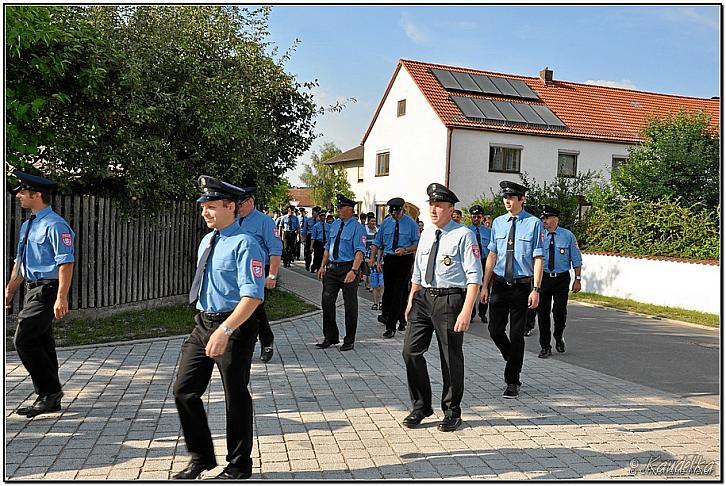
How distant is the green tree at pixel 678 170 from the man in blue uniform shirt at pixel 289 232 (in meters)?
10.5

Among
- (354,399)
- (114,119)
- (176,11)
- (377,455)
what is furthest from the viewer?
(176,11)

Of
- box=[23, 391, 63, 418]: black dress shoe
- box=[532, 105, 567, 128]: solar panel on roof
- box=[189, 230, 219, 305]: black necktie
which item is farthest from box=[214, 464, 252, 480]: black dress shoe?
box=[532, 105, 567, 128]: solar panel on roof

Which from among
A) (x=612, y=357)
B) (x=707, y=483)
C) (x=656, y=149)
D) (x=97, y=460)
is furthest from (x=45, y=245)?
(x=656, y=149)

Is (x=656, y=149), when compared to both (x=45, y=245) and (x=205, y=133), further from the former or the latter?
(x=45, y=245)

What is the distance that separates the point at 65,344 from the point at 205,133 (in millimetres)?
4108

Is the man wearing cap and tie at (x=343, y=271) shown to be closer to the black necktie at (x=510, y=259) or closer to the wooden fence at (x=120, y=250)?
the black necktie at (x=510, y=259)

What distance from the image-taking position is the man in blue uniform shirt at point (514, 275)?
6.88 metres

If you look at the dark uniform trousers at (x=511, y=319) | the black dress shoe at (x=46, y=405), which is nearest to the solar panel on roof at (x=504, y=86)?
the dark uniform trousers at (x=511, y=319)

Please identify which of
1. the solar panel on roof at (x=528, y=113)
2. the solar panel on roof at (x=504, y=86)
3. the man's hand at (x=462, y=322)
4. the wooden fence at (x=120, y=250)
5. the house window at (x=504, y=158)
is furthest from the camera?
the solar panel on roof at (x=504, y=86)

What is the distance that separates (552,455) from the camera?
503 centimetres

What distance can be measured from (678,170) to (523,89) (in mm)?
13017

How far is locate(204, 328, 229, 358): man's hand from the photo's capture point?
4176 mm

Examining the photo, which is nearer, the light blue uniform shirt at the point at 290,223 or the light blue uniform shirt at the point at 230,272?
the light blue uniform shirt at the point at 230,272

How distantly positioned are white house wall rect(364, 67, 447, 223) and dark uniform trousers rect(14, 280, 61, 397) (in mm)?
22033
